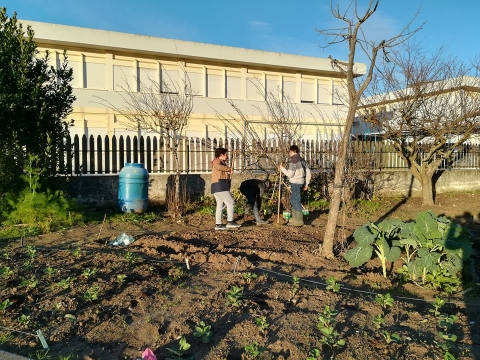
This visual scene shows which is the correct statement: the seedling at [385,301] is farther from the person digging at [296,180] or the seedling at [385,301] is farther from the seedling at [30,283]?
the person digging at [296,180]

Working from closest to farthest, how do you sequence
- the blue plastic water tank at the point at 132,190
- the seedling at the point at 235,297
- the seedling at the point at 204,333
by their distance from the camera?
the seedling at the point at 204,333
the seedling at the point at 235,297
the blue plastic water tank at the point at 132,190

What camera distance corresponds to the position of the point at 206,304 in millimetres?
3787

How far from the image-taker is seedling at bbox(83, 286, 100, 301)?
3.79 m

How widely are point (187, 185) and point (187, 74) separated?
1072 centimetres

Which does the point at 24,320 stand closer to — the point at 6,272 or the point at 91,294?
the point at 91,294

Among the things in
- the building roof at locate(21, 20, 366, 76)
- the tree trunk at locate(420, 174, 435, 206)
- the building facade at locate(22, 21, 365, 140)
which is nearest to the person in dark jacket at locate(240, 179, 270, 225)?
the tree trunk at locate(420, 174, 435, 206)

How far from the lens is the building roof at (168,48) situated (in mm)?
17469

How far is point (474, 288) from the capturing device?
5.22 metres

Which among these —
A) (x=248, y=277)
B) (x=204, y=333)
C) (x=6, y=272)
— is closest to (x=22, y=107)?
(x=6, y=272)

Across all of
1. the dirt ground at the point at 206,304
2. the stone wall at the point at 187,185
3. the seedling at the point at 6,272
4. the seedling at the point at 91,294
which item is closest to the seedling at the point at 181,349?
the dirt ground at the point at 206,304

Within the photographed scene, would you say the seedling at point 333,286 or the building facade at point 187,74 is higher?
the building facade at point 187,74

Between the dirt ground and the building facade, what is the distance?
11240mm

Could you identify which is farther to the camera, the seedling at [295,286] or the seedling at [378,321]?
the seedling at [295,286]

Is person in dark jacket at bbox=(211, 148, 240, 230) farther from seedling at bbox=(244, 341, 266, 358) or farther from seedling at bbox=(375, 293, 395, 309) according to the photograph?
seedling at bbox=(244, 341, 266, 358)
